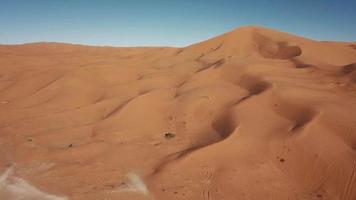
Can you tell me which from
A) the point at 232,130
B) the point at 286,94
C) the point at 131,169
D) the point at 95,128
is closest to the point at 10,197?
the point at 131,169

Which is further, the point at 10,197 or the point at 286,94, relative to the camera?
the point at 286,94

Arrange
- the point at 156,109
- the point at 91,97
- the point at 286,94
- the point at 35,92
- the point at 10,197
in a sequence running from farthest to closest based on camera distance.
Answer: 1. the point at 35,92
2. the point at 91,97
3. the point at 156,109
4. the point at 286,94
5. the point at 10,197

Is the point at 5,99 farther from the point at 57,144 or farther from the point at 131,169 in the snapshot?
the point at 131,169

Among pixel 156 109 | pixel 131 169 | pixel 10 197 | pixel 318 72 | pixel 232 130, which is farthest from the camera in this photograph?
pixel 318 72

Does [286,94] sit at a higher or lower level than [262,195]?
higher

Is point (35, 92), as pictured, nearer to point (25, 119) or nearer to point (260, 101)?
point (25, 119)

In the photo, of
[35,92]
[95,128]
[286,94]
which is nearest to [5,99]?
[35,92]
